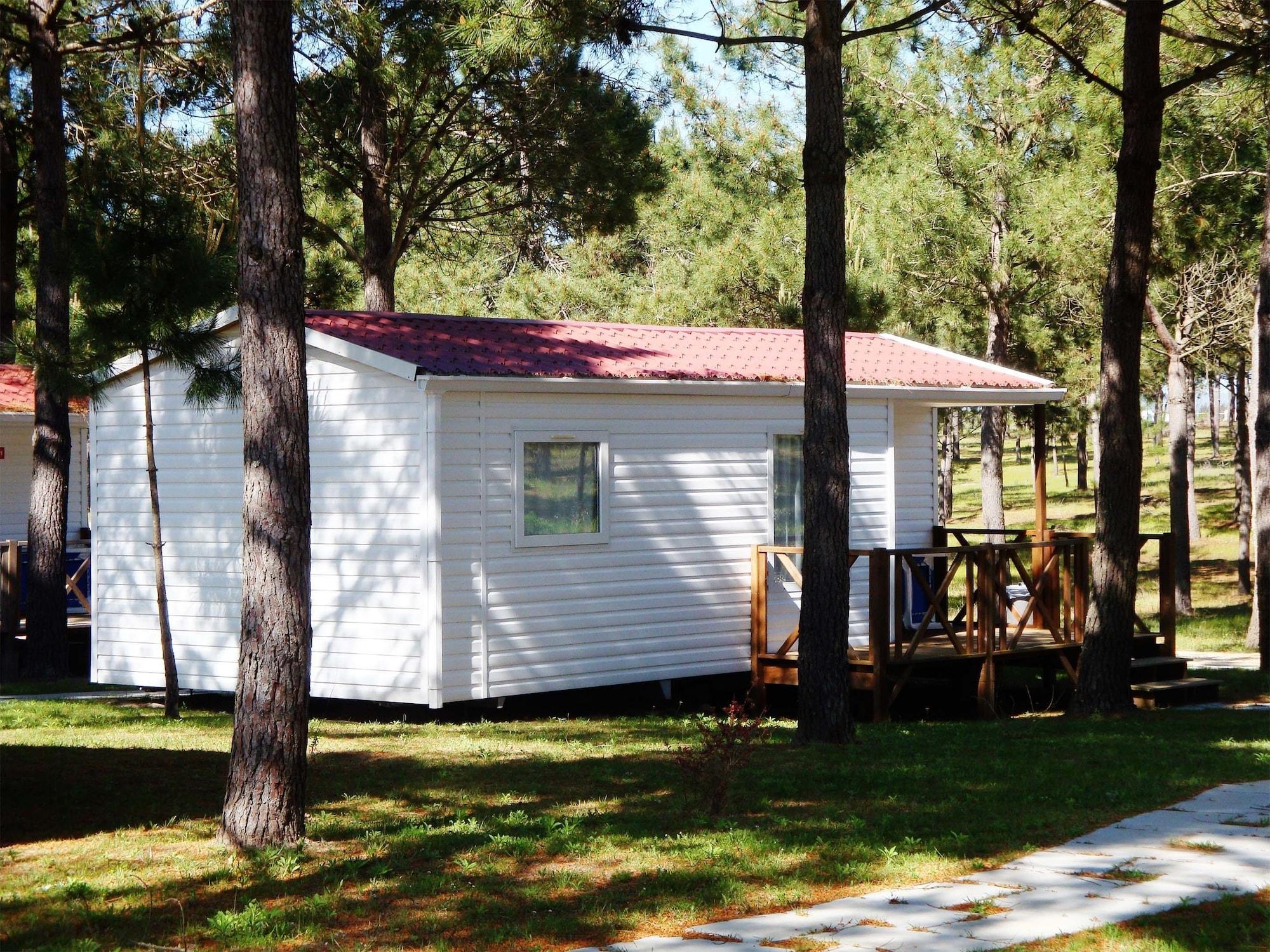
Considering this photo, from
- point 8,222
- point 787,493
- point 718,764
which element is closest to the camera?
point 718,764

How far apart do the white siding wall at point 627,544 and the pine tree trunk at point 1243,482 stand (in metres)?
11.9

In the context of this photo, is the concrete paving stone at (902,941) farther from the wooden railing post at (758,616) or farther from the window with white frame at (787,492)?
the window with white frame at (787,492)

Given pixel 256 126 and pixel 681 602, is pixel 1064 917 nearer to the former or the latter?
pixel 256 126

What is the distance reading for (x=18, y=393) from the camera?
17516mm

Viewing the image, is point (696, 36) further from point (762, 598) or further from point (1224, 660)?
point (1224, 660)

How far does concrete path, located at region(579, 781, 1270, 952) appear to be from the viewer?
4.79 metres

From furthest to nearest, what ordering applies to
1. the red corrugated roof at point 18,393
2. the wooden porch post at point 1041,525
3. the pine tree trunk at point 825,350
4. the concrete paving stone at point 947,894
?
the red corrugated roof at point 18,393, the wooden porch post at point 1041,525, the pine tree trunk at point 825,350, the concrete paving stone at point 947,894

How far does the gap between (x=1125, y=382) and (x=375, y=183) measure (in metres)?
8.41

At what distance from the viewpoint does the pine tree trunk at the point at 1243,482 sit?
2253 cm

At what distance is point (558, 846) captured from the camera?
618 cm

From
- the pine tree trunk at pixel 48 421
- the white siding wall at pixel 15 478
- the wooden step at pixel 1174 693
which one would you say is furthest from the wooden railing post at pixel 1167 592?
Result: the white siding wall at pixel 15 478

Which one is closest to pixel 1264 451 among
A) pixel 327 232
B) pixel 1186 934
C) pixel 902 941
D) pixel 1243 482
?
pixel 327 232

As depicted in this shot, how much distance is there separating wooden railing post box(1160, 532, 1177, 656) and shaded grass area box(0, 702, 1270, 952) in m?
2.83

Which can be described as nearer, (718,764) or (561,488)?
(718,764)
